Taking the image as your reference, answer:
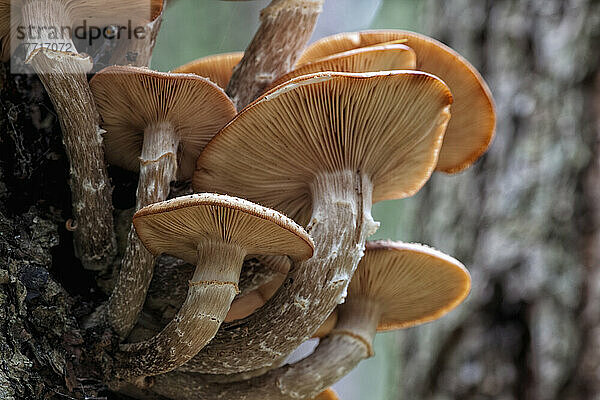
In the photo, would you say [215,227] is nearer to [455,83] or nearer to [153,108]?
[153,108]

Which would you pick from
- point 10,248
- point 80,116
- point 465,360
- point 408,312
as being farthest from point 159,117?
point 465,360

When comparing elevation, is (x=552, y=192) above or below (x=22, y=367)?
below

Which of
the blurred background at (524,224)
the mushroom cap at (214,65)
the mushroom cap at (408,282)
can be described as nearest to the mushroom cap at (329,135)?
the mushroom cap at (408,282)

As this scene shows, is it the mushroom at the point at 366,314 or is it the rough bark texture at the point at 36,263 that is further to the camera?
the mushroom at the point at 366,314

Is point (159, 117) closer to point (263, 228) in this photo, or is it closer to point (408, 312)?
point (263, 228)

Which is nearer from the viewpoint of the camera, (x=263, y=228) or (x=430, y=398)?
(x=263, y=228)

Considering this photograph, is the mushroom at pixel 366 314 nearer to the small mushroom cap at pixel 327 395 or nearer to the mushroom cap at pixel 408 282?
the mushroom cap at pixel 408 282

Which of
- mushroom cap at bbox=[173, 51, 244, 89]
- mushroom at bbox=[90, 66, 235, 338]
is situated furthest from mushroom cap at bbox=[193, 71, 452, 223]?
mushroom cap at bbox=[173, 51, 244, 89]

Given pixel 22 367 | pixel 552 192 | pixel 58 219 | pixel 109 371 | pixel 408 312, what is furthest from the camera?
pixel 552 192
